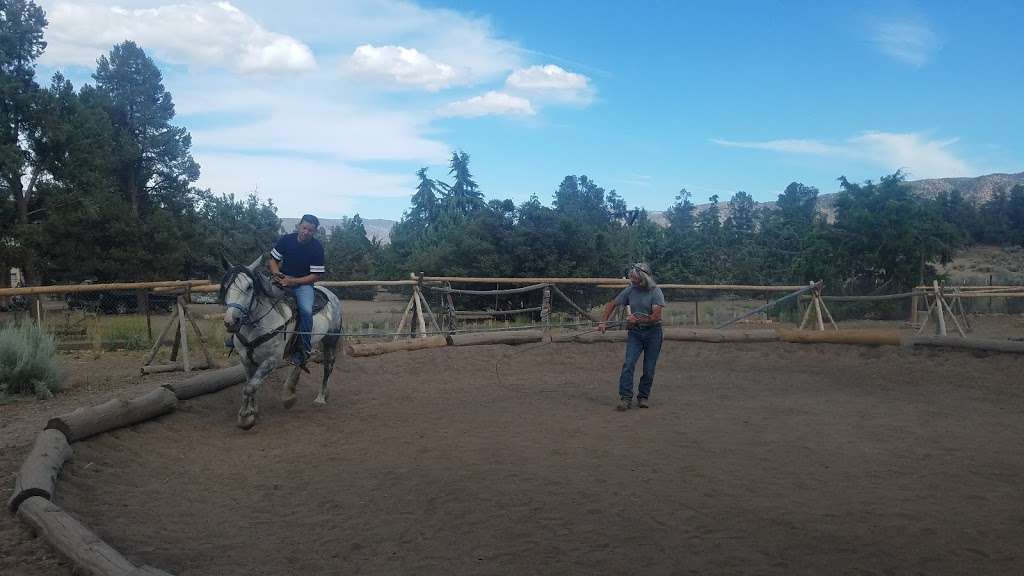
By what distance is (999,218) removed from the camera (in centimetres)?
5834

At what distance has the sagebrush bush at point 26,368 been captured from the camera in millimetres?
9664

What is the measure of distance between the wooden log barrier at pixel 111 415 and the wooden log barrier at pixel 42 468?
13cm

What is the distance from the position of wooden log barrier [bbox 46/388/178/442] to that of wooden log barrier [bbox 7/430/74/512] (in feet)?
0.41

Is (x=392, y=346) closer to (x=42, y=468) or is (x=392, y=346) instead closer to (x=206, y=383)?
(x=206, y=383)

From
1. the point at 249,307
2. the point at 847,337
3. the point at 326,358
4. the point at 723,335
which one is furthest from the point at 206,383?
the point at 847,337

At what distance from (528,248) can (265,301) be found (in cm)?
2033

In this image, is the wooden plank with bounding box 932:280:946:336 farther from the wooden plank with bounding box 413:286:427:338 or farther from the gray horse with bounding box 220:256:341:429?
the gray horse with bounding box 220:256:341:429

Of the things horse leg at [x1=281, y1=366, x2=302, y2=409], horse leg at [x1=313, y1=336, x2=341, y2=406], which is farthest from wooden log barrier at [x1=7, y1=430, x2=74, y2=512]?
horse leg at [x1=313, y1=336, x2=341, y2=406]

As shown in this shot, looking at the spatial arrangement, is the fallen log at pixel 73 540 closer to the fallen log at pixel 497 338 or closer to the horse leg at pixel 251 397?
the horse leg at pixel 251 397

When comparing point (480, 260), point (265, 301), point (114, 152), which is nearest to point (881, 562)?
point (265, 301)

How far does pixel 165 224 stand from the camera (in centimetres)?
3456

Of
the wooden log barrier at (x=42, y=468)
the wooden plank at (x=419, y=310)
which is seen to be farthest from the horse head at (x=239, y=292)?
the wooden plank at (x=419, y=310)

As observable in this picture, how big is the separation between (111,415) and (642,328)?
20.9 feet

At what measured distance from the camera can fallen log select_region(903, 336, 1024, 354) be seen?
493 inches
